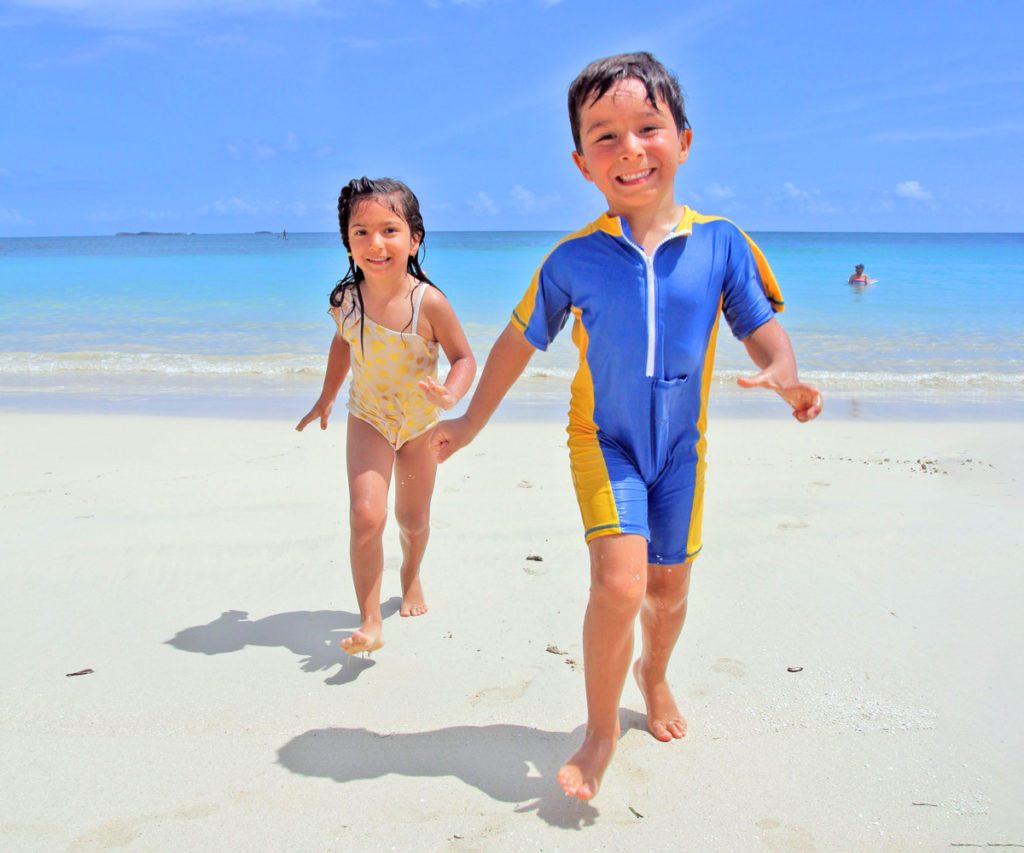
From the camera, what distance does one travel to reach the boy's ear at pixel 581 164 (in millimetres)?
2461

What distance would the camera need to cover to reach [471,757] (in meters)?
2.55

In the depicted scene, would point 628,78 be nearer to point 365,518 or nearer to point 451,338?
point 451,338

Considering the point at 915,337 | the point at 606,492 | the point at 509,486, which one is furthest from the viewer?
the point at 915,337

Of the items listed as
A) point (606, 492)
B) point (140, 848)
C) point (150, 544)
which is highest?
point (606, 492)

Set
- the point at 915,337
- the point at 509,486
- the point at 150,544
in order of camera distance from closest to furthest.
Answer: the point at 150,544 → the point at 509,486 → the point at 915,337

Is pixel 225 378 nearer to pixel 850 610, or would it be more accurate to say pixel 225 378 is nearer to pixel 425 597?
pixel 425 597

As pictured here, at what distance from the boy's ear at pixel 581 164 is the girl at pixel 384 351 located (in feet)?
2.86

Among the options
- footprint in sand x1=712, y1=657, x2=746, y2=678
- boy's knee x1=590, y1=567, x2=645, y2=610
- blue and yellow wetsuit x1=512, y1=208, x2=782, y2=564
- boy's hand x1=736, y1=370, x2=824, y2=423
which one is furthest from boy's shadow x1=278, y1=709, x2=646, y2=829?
boy's hand x1=736, y1=370, x2=824, y2=423

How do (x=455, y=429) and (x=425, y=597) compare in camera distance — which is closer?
(x=455, y=429)

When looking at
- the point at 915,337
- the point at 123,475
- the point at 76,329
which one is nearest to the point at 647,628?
the point at 123,475

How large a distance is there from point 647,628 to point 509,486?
2.55m

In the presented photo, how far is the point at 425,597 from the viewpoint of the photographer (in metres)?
3.71

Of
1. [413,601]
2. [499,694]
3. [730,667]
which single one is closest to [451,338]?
[413,601]

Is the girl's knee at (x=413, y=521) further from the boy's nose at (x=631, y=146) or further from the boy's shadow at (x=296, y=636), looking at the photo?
the boy's nose at (x=631, y=146)
